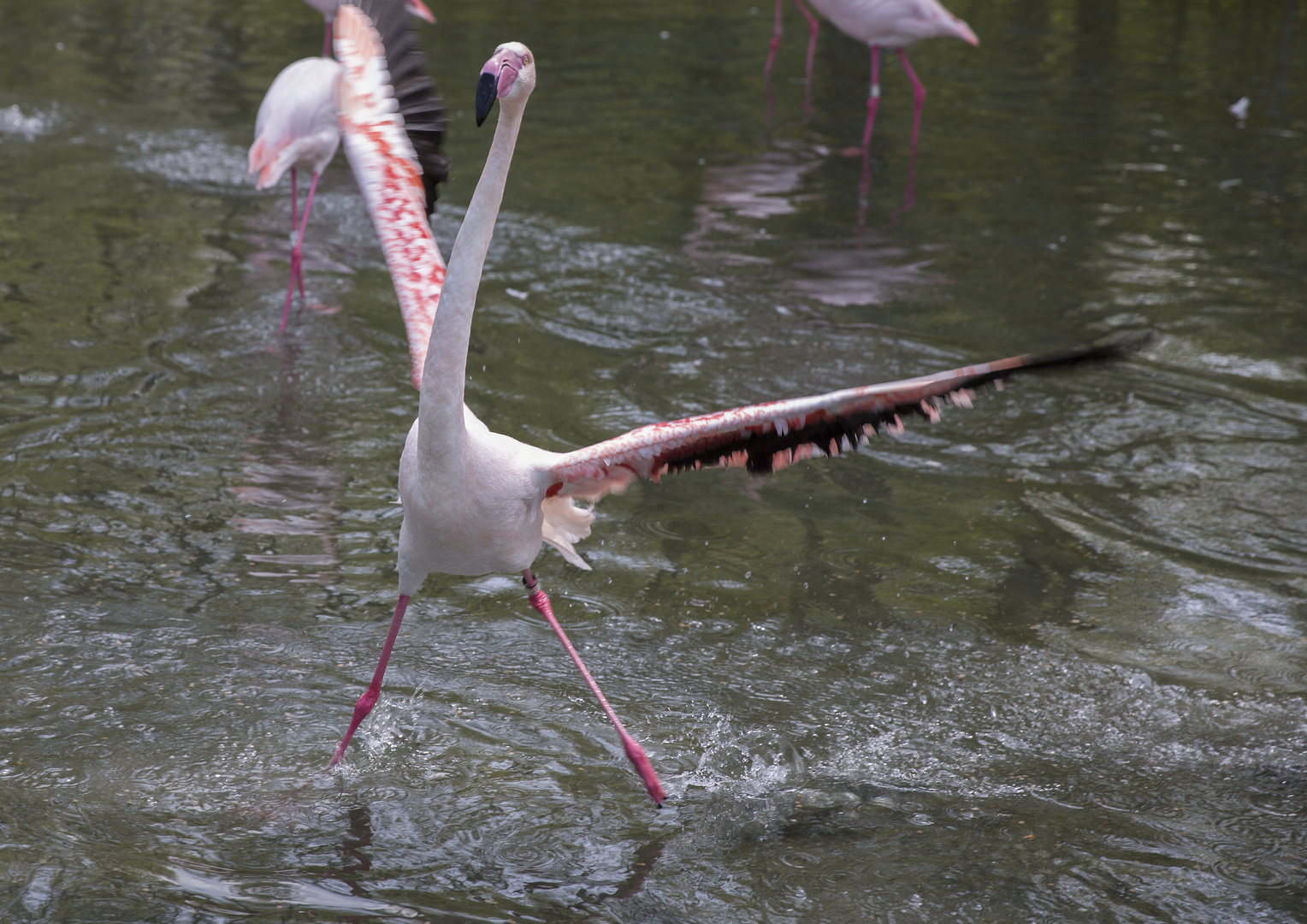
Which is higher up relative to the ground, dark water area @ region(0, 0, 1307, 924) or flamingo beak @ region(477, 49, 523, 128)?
flamingo beak @ region(477, 49, 523, 128)

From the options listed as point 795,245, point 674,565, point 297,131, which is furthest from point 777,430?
point 795,245

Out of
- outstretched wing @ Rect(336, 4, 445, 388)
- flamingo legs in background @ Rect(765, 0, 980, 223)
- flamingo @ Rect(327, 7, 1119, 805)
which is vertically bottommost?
flamingo @ Rect(327, 7, 1119, 805)

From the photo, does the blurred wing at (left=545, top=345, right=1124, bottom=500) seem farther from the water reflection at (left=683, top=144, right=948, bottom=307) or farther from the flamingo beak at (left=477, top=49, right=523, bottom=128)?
the water reflection at (left=683, top=144, right=948, bottom=307)

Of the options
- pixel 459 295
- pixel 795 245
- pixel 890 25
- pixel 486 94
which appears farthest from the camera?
pixel 890 25

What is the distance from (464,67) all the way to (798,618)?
1014cm

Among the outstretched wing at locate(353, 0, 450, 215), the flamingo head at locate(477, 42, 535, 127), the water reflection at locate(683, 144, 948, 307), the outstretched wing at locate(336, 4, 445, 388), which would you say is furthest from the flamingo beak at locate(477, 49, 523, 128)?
the water reflection at locate(683, 144, 948, 307)

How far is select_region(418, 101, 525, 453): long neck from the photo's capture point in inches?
144

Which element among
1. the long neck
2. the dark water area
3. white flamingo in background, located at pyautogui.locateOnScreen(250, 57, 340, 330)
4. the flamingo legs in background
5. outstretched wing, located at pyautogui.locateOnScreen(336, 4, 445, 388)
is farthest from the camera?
the flamingo legs in background

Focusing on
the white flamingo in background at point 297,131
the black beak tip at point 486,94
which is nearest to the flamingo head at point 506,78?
the black beak tip at point 486,94

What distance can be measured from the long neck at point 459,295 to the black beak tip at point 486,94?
28 cm

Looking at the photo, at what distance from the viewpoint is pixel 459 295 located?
369 cm

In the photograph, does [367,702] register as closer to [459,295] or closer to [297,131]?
[459,295]

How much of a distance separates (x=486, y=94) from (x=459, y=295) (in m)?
0.63

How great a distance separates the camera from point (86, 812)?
12.6ft
